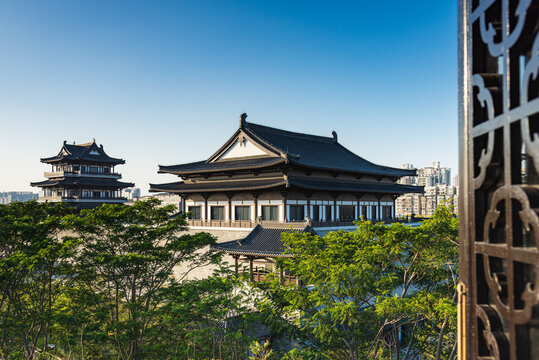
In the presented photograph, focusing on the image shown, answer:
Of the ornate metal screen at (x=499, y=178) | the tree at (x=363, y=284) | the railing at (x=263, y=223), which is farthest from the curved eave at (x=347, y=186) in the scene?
the ornate metal screen at (x=499, y=178)

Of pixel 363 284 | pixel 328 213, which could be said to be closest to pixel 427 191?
pixel 328 213

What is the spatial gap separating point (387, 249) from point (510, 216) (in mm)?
12315

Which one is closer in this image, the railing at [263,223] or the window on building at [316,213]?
the railing at [263,223]

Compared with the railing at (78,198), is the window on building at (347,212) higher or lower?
lower

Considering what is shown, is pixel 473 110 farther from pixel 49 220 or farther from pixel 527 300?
pixel 49 220

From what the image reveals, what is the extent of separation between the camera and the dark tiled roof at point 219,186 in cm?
2567

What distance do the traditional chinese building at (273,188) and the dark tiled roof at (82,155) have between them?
25789 millimetres

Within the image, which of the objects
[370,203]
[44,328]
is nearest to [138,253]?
[44,328]

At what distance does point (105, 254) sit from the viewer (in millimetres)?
14727

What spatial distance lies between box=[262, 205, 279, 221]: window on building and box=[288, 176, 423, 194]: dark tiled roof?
234 centimetres

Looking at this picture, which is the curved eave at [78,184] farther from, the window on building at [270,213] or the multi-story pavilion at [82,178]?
the window on building at [270,213]

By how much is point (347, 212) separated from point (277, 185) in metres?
8.17

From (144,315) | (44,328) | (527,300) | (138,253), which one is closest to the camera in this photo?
(527,300)

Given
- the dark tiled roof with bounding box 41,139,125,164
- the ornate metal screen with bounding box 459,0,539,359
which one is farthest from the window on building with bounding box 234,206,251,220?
the dark tiled roof with bounding box 41,139,125,164
